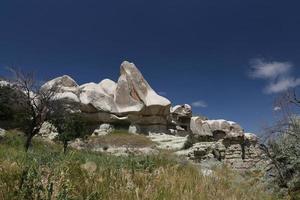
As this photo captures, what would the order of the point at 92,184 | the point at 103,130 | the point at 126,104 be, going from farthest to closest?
the point at 126,104
the point at 103,130
the point at 92,184

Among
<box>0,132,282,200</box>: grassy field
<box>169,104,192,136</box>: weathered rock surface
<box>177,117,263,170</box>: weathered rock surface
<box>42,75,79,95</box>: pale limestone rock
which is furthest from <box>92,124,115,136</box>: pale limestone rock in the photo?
<box>0,132,282,200</box>: grassy field

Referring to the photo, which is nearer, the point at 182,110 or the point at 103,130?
the point at 103,130

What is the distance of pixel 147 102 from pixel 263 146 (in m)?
43.5

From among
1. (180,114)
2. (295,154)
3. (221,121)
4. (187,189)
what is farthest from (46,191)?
(221,121)

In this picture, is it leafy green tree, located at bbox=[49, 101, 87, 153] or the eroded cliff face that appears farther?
the eroded cliff face

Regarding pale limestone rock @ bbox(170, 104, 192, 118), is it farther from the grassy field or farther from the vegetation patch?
the grassy field

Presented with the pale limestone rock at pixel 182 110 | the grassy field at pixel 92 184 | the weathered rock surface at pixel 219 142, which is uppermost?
the pale limestone rock at pixel 182 110

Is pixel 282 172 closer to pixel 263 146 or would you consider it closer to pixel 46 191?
pixel 263 146

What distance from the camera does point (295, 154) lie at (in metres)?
11.0

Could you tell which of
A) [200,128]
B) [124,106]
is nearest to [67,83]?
[124,106]

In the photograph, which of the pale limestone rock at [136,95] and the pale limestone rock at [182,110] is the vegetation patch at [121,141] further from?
the pale limestone rock at [182,110]

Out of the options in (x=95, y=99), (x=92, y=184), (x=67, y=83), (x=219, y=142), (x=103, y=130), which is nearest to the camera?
(x=92, y=184)

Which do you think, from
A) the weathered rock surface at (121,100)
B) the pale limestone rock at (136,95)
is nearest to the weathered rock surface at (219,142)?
the pale limestone rock at (136,95)

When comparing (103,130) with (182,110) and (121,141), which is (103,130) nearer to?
(121,141)
